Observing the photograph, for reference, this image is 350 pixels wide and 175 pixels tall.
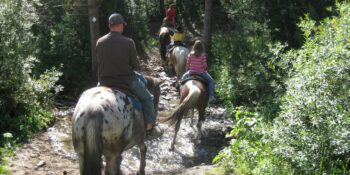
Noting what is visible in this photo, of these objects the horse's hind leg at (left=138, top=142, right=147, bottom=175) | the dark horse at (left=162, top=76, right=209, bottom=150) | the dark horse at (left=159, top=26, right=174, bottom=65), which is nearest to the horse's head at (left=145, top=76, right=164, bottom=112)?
the dark horse at (left=162, top=76, right=209, bottom=150)

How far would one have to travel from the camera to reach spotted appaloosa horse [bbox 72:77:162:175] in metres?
5.42

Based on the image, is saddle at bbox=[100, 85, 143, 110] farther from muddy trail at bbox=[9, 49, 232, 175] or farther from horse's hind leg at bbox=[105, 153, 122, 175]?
muddy trail at bbox=[9, 49, 232, 175]

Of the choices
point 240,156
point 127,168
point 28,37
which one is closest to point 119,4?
point 28,37

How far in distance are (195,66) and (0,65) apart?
4842mm

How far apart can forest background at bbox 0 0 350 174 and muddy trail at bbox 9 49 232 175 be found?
0.35 metres

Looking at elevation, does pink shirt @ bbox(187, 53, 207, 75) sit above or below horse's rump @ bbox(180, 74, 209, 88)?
above

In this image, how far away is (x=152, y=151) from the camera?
31.6 ft

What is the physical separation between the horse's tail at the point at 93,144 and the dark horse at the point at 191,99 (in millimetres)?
3964

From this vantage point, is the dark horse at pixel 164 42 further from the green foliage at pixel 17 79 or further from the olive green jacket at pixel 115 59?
the olive green jacket at pixel 115 59

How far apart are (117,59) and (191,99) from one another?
11.3 ft

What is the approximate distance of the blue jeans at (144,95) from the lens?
6.77 meters

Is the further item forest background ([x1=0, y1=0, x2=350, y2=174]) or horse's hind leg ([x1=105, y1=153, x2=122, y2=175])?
horse's hind leg ([x1=105, y1=153, x2=122, y2=175])

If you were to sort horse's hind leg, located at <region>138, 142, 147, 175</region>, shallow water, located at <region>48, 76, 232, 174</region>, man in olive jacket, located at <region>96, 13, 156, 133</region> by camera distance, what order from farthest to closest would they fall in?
shallow water, located at <region>48, 76, 232, 174</region> → horse's hind leg, located at <region>138, 142, 147, 175</region> → man in olive jacket, located at <region>96, 13, 156, 133</region>

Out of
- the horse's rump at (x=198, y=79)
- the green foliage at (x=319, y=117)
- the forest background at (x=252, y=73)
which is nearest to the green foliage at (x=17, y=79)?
the forest background at (x=252, y=73)
